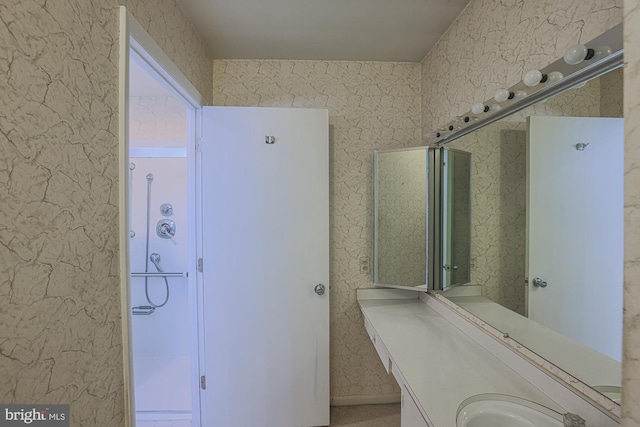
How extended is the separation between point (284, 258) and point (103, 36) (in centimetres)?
127

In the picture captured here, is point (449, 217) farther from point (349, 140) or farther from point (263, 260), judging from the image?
point (263, 260)

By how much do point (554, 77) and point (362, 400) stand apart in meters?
2.14

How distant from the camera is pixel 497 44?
1.17 meters

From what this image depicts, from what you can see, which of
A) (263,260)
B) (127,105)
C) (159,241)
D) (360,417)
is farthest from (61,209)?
(360,417)

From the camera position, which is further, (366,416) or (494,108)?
(366,416)

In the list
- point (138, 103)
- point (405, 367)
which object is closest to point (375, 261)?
point (405, 367)

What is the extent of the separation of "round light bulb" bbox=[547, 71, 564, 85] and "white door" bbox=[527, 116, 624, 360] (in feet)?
0.40

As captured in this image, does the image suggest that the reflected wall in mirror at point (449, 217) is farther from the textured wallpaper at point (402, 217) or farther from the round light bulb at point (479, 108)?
the round light bulb at point (479, 108)

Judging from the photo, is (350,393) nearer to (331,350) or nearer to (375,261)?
(331,350)

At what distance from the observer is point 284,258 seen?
1.64m

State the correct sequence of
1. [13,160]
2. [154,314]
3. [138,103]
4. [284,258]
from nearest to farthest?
[13,160], [284,258], [138,103], [154,314]

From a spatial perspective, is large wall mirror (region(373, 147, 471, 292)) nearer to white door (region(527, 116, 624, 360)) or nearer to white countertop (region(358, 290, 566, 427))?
white countertop (region(358, 290, 566, 427))

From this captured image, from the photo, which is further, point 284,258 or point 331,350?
point 331,350

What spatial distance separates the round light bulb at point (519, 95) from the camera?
98cm
